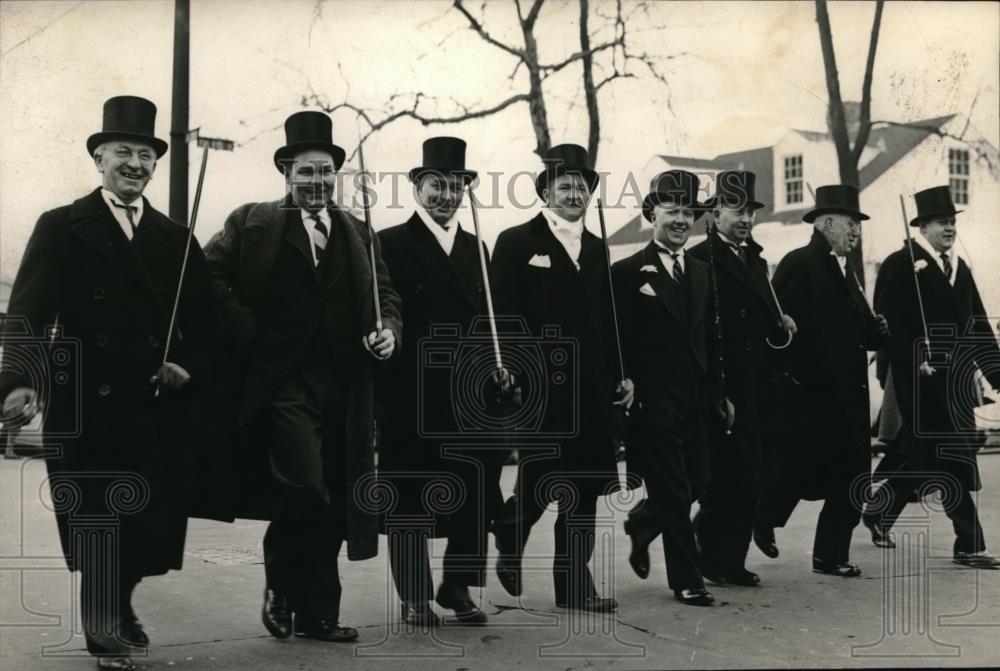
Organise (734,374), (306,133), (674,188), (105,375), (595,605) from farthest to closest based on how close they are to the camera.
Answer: (734,374), (674,188), (595,605), (306,133), (105,375)

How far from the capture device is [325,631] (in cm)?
546

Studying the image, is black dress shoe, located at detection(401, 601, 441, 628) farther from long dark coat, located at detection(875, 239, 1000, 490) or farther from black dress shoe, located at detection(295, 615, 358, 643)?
long dark coat, located at detection(875, 239, 1000, 490)

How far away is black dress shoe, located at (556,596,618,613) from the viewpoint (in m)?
6.19

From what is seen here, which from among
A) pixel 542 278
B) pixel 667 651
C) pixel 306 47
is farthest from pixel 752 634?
pixel 306 47

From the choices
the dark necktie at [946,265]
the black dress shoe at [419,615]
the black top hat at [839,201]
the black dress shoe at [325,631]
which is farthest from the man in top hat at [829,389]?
the black dress shoe at [325,631]

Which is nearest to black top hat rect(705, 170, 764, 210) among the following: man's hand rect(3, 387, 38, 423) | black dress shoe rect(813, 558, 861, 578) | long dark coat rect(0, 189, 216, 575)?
black dress shoe rect(813, 558, 861, 578)

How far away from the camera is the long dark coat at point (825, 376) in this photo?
7477mm

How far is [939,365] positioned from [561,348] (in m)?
2.78

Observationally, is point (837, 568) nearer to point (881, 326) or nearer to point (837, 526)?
point (837, 526)

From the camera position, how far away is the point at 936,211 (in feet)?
26.2

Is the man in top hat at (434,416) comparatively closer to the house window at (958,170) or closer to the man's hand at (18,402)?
the man's hand at (18,402)

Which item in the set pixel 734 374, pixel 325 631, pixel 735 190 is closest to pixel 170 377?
pixel 325 631

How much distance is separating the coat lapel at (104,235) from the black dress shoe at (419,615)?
6.24 ft

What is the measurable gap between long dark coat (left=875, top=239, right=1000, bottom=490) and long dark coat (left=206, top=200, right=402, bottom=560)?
3.62 m
